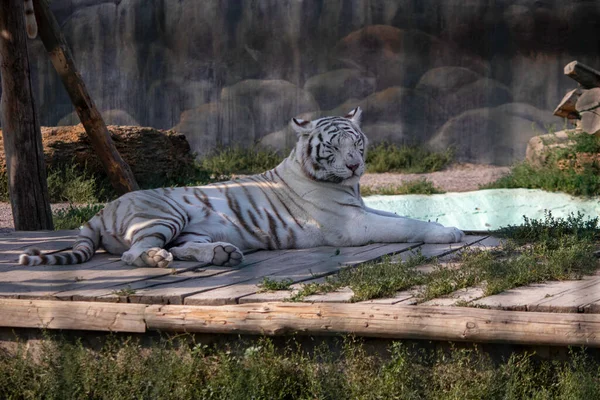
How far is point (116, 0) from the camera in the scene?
1093 centimetres

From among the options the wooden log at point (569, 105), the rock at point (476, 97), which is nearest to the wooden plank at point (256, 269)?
the wooden log at point (569, 105)

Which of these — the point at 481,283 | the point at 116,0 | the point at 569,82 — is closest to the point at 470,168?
the point at 569,82

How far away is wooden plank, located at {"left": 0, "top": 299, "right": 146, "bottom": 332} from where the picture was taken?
3162mm

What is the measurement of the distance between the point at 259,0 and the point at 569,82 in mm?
3800

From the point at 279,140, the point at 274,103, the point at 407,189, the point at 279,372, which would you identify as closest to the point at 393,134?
the point at 279,140

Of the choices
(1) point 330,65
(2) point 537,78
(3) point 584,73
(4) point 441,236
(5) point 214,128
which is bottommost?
(4) point 441,236

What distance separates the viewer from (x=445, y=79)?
10266mm

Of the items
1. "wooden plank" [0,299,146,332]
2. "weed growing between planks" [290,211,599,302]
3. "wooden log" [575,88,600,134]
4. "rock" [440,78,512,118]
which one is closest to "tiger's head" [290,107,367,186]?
"weed growing between planks" [290,211,599,302]

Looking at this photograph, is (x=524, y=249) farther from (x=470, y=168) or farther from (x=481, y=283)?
(x=470, y=168)

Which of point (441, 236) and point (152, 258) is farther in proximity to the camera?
point (441, 236)

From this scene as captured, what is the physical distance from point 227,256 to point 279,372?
0.99 metres

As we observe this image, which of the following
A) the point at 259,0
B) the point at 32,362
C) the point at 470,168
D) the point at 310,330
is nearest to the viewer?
the point at 310,330

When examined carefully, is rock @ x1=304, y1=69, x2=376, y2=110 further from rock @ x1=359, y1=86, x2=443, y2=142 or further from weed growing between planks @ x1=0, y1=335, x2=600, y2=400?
weed growing between planks @ x1=0, y1=335, x2=600, y2=400

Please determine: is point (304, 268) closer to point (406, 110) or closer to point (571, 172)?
point (571, 172)
